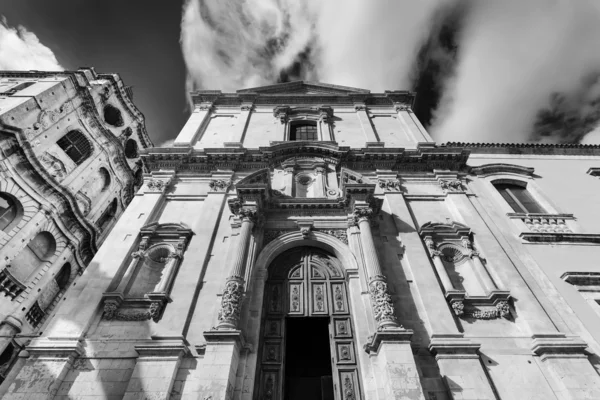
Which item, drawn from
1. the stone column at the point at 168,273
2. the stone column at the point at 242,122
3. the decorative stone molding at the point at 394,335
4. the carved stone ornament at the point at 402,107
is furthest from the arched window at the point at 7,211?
the carved stone ornament at the point at 402,107

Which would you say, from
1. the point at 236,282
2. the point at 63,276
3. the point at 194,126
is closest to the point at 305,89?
the point at 194,126

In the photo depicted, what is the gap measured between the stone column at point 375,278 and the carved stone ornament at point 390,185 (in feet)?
8.44

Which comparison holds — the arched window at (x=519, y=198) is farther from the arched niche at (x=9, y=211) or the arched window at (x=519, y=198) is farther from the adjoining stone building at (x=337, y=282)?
the arched niche at (x=9, y=211)

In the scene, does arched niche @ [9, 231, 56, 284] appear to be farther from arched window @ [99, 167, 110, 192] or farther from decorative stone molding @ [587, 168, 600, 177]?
decorative stone molding @ [587, 168, 600, 177]

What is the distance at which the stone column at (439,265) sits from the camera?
10.2 m

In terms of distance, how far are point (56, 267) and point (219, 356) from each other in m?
17.3

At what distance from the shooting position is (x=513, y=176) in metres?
15.4

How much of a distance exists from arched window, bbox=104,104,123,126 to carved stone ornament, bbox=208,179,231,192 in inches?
684

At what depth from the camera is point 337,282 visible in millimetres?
10805

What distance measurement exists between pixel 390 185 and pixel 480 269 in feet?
15.9

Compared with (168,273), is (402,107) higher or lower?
higher

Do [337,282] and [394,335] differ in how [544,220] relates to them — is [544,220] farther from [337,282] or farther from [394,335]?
[394,335]

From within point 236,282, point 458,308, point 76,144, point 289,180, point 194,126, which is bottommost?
point 458,308

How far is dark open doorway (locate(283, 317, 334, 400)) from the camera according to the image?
9047mm
